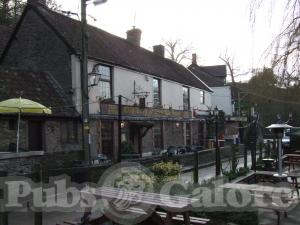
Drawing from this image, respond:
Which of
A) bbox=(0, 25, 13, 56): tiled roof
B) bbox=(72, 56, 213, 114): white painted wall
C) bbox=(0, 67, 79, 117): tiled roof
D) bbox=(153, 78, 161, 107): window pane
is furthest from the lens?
bbox=(153, 78, 161, 107): window pane

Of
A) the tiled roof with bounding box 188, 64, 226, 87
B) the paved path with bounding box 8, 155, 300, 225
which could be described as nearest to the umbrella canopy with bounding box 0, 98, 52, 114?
the paved path with bounding box 8, 155, 300, 225

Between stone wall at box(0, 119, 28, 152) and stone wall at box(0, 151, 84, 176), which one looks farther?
stone wall at box(0, 119, 28, 152)

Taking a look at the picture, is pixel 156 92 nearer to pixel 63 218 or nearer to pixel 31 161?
pixel 31 161

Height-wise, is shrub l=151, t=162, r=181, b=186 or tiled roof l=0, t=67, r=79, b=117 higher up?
tiled roof l=0, t=67, r=79, b=117

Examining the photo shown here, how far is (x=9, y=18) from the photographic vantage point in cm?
3369

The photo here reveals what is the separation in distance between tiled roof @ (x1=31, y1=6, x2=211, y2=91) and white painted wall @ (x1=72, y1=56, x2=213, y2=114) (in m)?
0.36

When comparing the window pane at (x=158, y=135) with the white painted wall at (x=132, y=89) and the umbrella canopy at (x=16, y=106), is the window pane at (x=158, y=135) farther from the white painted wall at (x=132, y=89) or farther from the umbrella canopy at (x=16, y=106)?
the umbrella canopy at (x=16, y=106)

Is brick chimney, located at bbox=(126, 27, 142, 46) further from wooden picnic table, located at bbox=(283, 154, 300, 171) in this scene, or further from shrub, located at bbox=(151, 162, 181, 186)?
shrub, located at bbox=(151, 162, 181, 186)

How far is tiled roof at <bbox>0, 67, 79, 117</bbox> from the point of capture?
1755 cm

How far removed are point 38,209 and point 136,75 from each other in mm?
18189

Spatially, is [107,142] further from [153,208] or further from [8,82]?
[153,208]

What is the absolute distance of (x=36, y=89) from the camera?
18781 mm

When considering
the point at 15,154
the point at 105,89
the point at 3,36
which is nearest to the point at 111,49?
the point at 105,89

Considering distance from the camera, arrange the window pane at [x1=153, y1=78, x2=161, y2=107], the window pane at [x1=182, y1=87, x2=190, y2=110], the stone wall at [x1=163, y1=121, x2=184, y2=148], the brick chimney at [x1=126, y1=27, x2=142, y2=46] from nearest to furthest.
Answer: the window pane at [x1=153, y1=78, x2=161, y2=107]
the stone wall at [x1=163, y1=121, x2=184, y2=148]
the window pane at [x1=182, y1=87, x2=190, y2=110]
the brick chimney at [x1=126, y1=27, x2=142, y2=46]
